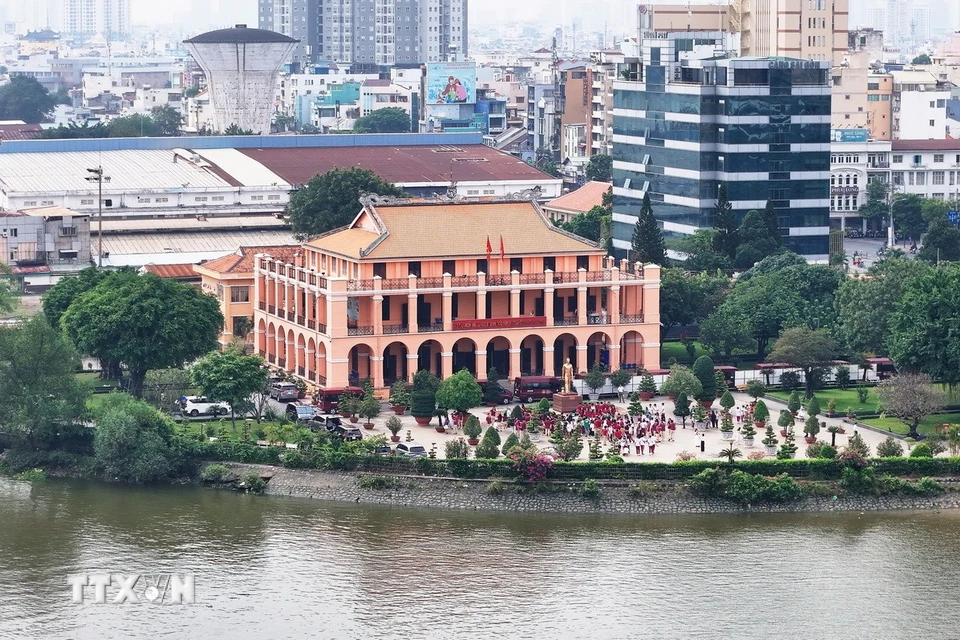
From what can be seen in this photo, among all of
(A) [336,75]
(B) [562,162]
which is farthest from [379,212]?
(A) [336,75]

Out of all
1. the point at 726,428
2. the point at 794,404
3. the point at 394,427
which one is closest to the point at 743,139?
the point at 794,404

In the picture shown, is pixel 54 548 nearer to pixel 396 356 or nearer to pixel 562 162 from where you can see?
pixel 396 356

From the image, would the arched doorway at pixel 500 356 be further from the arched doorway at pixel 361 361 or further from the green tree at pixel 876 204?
the green tree at pixel 876 204

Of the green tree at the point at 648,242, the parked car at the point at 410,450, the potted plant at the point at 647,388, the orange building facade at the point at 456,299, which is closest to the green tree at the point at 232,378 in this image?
the orange building facade at the point at 456,299

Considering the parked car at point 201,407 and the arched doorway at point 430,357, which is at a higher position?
the arched doorway at point 430,357

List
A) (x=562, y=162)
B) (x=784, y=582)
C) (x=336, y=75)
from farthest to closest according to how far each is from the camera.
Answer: (x=336, y=75)
(x=562, y=162)
(x=784, y=582)

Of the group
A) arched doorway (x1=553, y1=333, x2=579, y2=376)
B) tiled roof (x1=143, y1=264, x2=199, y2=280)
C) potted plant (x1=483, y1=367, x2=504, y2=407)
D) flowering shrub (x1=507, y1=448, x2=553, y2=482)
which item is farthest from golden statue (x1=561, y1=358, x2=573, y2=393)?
tiled roof (x1=143, y1=264, x2=199, y2=280)
